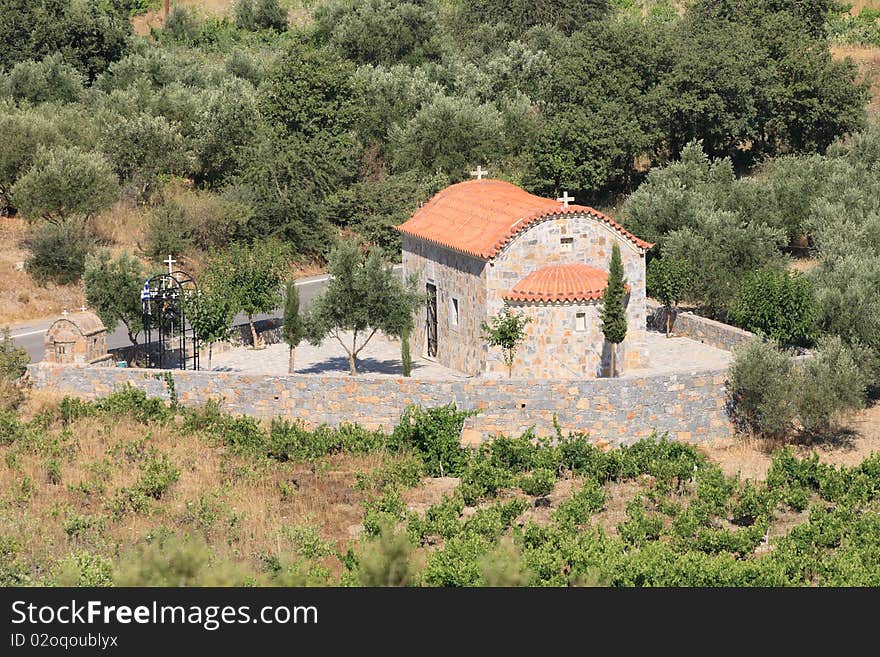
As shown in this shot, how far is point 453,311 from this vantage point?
38.2 meters

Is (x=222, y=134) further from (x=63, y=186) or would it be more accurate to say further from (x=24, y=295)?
(x=24, y=295)

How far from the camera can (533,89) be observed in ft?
238

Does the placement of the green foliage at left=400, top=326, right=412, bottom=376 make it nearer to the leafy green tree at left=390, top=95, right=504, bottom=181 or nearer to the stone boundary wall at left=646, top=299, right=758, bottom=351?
the stone boundary wall at left=646, top=299, right=758, bottom=351

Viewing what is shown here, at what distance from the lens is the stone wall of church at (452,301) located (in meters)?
36.4

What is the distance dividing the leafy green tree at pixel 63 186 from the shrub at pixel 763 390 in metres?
27.4

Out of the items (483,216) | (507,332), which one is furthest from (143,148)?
(507,332)

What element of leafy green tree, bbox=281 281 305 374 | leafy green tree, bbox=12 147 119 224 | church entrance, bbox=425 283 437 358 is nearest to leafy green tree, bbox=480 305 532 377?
church entrance, bbox=425 283 437 358

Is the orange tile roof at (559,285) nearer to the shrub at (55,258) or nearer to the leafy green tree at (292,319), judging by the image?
the leafy green tree at (292,319)

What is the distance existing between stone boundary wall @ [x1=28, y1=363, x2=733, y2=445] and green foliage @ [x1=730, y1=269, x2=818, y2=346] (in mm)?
5580

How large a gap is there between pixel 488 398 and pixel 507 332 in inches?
137

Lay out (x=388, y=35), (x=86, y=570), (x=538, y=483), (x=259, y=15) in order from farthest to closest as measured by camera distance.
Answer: (x=259, y=15) < (x=388, y=35) < (x=538, y=483) < (x=86, y=570)

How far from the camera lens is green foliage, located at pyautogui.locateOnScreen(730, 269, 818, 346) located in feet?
124

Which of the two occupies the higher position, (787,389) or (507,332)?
(507,332)

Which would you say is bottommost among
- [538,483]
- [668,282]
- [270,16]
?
[538,483]
